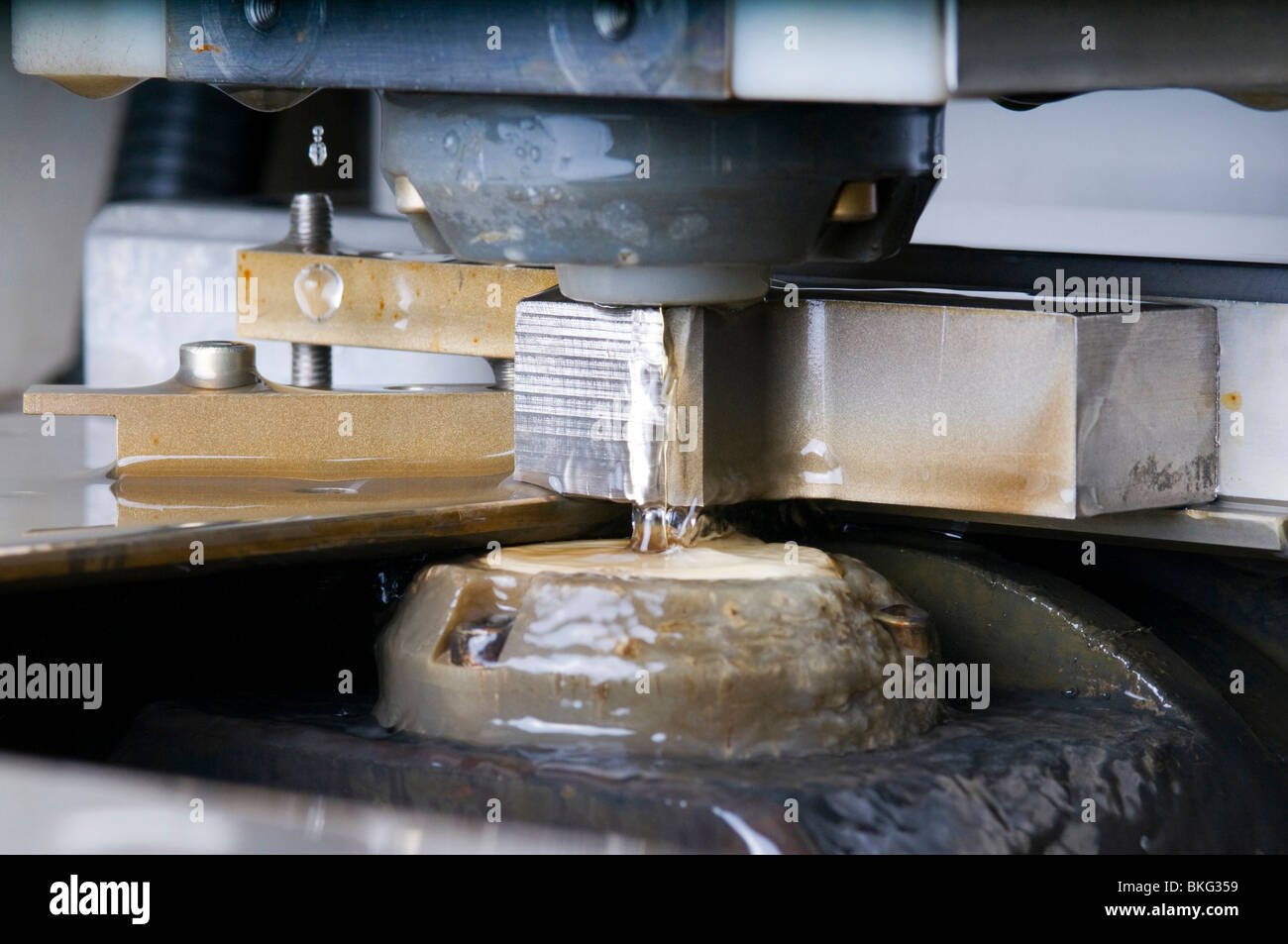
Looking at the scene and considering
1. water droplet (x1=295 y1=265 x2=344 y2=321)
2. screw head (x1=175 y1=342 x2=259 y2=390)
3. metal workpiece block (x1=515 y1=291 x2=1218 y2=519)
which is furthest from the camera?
water droplet (x1=295 y1=265 x2=344 y2=321)

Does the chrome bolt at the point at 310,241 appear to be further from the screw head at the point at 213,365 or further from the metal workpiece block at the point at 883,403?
the metal workpiece block at the point at 883,403

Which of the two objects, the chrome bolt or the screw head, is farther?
the chrome bolt

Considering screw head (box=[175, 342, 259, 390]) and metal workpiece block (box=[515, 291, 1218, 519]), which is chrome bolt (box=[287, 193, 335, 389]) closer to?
screw head (box=[175, 342, 259, 390])

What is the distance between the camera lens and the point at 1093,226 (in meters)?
1.55

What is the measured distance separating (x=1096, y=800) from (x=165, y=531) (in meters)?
0.57

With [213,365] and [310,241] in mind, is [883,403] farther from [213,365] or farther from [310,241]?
[310,241]

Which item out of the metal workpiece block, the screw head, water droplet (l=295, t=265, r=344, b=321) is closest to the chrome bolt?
water droplet (l=295, t=265, r=344, b=321)

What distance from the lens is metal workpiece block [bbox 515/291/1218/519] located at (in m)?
0.96

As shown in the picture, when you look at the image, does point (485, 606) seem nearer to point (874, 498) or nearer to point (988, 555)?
point (874, 498)

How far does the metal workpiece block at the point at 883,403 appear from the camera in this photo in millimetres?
955

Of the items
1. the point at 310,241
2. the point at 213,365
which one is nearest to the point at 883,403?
the point at 213,365

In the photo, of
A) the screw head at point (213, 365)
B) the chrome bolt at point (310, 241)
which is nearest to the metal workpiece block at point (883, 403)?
the screw head at point (213, 365)

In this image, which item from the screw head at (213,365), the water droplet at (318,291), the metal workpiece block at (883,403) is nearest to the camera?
the metal workpiece block at (883,403)

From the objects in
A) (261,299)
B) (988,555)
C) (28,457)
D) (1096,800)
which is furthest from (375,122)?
(1096,800)
